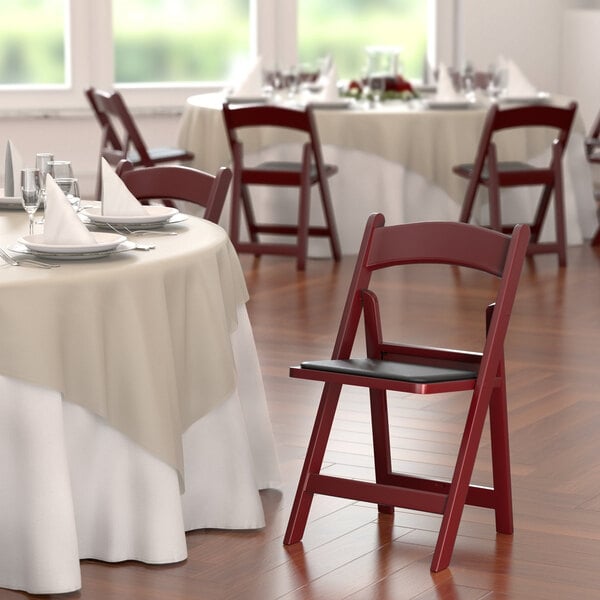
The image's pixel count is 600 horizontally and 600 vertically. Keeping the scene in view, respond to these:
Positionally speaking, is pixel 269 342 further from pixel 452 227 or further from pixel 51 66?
pixel 51 66

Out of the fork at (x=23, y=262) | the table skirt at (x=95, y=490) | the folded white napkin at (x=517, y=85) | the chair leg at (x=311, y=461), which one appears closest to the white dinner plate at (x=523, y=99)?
the folded white napkin at (x=517, y=85)

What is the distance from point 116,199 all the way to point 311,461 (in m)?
0.93

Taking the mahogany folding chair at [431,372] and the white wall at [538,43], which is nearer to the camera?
the mahogany folding chair at [431,372]

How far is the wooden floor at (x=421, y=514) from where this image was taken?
324 centimetres

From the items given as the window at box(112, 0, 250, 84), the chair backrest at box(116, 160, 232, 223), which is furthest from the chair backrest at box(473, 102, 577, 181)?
the window at box(112, 0, 250, 84)

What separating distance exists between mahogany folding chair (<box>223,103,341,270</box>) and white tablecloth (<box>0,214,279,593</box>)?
13.0 ft

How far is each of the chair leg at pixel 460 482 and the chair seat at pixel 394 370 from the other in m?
0.08

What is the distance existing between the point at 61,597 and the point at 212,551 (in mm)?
451

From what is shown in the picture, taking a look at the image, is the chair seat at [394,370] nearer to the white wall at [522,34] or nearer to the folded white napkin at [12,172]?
the folded white napkin at [12,172]

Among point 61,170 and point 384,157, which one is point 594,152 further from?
point 61,170

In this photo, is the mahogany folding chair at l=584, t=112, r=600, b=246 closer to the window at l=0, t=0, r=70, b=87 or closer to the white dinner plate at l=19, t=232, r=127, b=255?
the window at l=0, t=0, r=70, b=87

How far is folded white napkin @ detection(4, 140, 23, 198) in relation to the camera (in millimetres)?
4297

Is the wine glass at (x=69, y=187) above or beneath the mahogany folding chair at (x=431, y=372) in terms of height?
above

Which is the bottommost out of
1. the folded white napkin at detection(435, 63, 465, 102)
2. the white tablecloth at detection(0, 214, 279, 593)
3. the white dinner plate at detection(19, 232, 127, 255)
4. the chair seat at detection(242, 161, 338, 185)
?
the white tablecloth at detection(0, 214, 279, 593)
